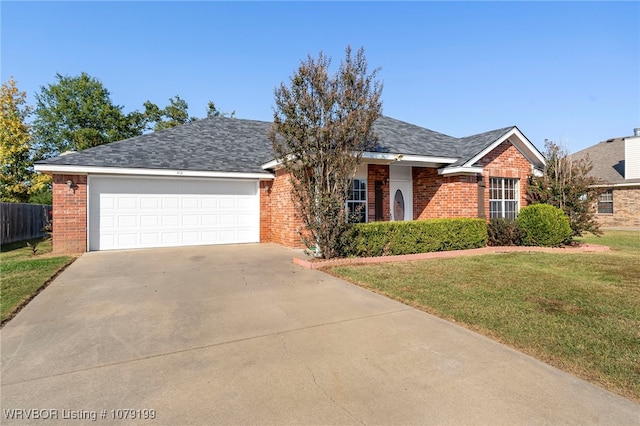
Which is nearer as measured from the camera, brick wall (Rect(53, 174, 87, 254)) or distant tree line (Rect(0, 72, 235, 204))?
brick wall (Rect(53, 174, 87, 254))

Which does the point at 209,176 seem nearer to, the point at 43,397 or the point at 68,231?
the point at 68,231

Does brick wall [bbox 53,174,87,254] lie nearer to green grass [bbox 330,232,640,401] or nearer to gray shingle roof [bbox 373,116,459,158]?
green grass [bbox 330,232,640,401]

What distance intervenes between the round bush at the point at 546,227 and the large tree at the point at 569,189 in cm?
80

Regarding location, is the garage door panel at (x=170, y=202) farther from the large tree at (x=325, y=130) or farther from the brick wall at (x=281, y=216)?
the large tree at (x=325, y=130)

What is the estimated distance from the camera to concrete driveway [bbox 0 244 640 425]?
259 centimetres

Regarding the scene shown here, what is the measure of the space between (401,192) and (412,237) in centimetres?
411

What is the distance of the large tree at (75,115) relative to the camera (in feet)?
105

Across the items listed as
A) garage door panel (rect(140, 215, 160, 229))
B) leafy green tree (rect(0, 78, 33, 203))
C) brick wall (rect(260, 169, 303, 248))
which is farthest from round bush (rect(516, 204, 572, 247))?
leafy green tree (rect(0, 78, 33, 203))

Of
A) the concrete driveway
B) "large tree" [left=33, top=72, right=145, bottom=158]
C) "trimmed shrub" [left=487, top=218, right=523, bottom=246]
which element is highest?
"large tree" [left=33, top=72, right=145, bottom=158]

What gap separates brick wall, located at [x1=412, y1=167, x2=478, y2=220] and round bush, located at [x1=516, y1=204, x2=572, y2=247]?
1.85m

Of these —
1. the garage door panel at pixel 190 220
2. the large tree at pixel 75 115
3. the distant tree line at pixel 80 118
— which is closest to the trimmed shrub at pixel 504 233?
the garage door panel at pixel 190 220

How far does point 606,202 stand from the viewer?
2352 cm

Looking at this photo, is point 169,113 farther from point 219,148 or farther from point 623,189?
point 623,189

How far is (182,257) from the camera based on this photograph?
9891 millimetres
